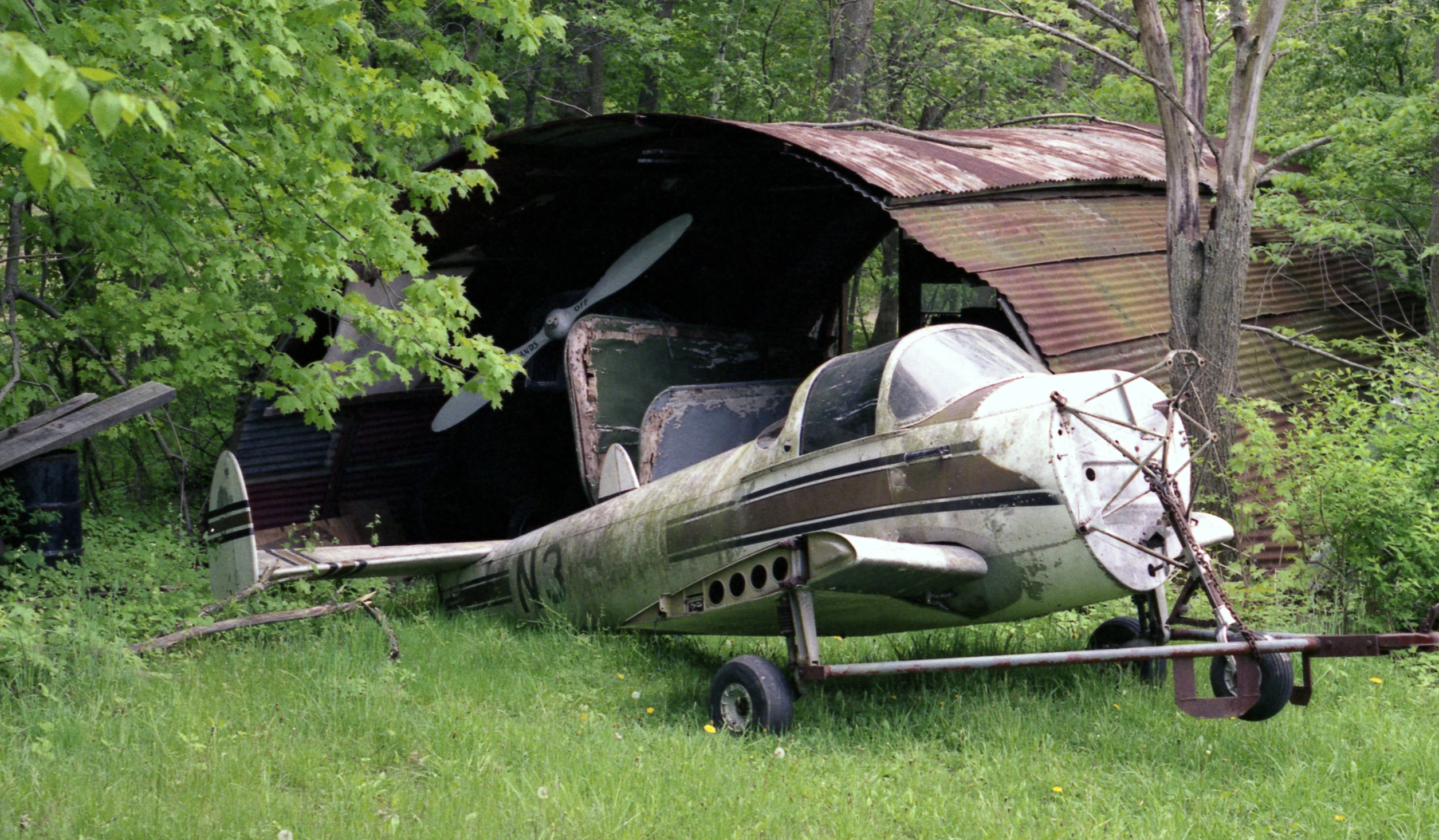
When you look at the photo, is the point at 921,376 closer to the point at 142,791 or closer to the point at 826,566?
the point at 826,566

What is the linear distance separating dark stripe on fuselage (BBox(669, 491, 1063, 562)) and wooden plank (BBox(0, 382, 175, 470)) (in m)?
4.37

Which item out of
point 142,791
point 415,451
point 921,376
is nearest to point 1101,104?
point 415,451

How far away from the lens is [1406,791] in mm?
4574

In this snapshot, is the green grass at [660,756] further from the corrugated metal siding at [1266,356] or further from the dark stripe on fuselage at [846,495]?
the corrugated metal siding at [1266,356]

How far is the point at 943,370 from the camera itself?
600 centimetres

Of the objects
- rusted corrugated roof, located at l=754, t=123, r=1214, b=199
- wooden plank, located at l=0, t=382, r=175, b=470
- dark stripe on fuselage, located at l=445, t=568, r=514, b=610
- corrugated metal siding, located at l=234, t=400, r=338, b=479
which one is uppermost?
rusted corrugated roof, located at l=754, t=123, r=1214, b=199

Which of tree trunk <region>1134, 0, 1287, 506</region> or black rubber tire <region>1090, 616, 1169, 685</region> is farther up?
tree trunk <region>1134, 0, 1287, 506</region>

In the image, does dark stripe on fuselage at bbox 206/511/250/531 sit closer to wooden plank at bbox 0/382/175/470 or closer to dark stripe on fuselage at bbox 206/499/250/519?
dark stripe on fuselage at bbox 206/499/250/519

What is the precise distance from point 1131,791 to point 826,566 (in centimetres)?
155

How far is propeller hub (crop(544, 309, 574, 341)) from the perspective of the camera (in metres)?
10.2

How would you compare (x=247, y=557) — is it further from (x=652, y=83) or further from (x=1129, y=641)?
(x=652, y=83)

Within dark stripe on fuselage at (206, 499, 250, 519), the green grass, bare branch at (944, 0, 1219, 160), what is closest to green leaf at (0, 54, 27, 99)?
the green grass

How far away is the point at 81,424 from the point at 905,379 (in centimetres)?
601

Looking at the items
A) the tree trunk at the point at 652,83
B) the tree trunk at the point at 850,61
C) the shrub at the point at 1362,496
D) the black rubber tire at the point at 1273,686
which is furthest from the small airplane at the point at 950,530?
the tree trunk at the point at 652,83
